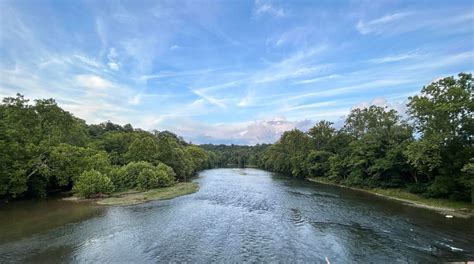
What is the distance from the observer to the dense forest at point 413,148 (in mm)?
37250

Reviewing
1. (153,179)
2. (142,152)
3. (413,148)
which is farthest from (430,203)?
(142,152)

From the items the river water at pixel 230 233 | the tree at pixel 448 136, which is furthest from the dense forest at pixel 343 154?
the river water at pixel 230 233

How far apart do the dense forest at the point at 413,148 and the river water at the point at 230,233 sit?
276 inches

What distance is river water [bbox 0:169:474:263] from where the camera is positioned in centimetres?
2036

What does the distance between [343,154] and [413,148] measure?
2806 cm

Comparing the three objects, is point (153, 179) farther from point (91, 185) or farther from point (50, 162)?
point (50, 162)

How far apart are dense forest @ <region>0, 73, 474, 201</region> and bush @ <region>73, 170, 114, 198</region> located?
0.14 metres

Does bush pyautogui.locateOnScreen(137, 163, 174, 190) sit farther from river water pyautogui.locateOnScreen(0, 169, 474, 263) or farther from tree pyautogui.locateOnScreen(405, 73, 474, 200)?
tree pyautogui.locateOnScreen(405, 73, 474, 200)

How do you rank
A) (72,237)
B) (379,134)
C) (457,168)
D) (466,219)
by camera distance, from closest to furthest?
(72,237) < (466,219) < (457,168) < (379,134)

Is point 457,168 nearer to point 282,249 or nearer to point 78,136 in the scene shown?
point 282,249

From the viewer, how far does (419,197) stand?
43188 mm

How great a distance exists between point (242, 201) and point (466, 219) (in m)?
25.8

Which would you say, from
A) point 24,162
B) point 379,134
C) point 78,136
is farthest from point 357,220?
point 78,136

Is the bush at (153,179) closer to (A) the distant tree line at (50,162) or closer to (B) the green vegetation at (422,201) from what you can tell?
(A) the distant tree line at (50,162)
